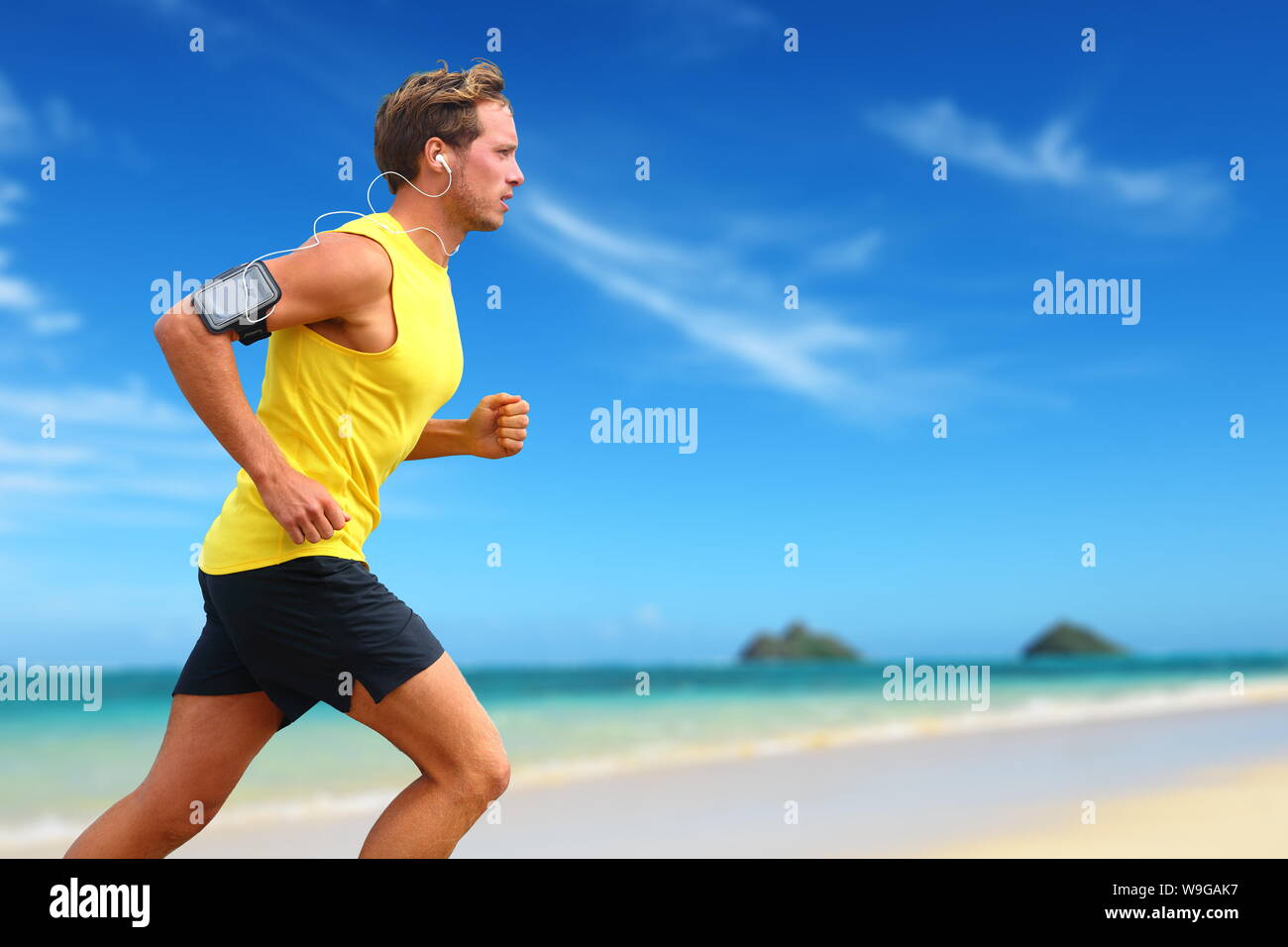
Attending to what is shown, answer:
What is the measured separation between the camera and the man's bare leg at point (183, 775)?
2217mm

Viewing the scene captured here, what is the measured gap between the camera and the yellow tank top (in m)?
2.04

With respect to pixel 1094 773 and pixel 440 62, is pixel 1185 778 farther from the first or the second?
pixel 440 62

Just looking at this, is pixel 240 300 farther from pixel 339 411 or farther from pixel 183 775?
pixel 183 775

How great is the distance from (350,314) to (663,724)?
10.5 metres

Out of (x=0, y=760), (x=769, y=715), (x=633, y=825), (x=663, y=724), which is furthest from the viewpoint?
(x=769, y=715)

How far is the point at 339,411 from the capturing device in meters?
2.06

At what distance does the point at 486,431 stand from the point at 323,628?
801 mm

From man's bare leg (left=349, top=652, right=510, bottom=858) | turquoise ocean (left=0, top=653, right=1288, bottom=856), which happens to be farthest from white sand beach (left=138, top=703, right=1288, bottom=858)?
man's bare leg (left=349, top=652, right=510, bottom=858)

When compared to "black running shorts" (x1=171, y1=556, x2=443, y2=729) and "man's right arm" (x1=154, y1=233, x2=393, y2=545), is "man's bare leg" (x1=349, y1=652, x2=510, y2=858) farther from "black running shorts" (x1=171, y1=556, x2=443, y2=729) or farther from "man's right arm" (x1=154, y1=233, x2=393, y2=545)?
"man's right arm" (x1=154, y1=233, x2=393, y2=545)

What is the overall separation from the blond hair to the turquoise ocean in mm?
5146

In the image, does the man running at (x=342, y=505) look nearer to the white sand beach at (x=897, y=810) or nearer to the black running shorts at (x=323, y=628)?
the black running shorts at (x=323, y=628)

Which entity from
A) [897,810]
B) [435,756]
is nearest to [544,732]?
[897,810]

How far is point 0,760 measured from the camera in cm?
942
